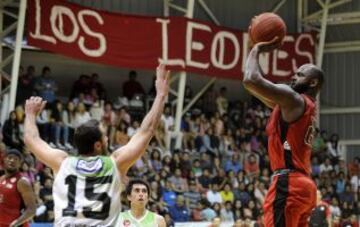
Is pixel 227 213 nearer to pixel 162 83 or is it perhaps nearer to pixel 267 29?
pixel 267 29

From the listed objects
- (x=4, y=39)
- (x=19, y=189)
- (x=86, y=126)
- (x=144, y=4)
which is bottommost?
(x=19, y=189)

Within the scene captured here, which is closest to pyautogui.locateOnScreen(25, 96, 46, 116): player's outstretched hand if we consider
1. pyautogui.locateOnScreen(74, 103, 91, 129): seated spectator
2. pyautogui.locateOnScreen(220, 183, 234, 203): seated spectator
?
pyautogui.locateOnScreen(74, 103, 91, 129): seated spectator

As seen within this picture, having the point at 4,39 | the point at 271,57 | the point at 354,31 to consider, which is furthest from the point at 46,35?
the point at 354,31

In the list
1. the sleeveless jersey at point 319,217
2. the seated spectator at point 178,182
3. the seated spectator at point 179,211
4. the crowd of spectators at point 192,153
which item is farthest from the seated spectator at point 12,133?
the sleeveless jersey at point 319,217

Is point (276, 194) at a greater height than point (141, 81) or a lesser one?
lesser

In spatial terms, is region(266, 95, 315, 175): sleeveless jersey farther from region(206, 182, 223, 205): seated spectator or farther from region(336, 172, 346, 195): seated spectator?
region(336, 172, 346, 195): seated spectator

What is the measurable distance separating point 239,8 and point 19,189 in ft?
59.7

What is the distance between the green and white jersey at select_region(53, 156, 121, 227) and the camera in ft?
18.4

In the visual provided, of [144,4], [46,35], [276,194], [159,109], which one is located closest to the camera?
[159,109]

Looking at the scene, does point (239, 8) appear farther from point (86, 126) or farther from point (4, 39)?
point (86, 126)

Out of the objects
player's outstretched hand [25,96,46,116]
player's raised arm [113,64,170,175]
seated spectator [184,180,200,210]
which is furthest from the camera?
seated spectator [184,180,200,210]

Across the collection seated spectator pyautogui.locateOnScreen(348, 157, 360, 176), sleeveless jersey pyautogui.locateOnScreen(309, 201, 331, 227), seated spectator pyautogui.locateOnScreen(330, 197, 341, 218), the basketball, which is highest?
the basketball

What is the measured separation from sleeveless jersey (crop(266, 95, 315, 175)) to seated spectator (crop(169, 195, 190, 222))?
12368 mm

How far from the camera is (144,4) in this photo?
2539cm
